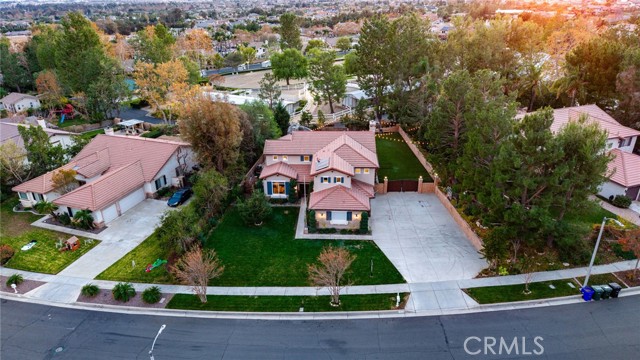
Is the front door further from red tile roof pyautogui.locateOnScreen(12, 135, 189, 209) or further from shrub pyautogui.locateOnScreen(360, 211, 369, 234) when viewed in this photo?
red tile roof pyautogui.locateOnScreen(12, 135, 189, 209)

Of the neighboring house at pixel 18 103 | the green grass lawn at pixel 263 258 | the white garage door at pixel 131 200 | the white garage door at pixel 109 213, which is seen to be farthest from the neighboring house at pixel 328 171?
the neighboring house at pixel 18 103

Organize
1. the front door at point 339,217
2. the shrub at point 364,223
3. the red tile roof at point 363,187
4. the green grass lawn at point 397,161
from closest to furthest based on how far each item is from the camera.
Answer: the shrub at point 364,223 → the front door at point 339,217 → the red tile roof at point 363,187 → the green grass lawn at point 397,161

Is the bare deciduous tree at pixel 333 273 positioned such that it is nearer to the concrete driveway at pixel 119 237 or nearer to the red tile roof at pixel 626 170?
the concrete driveway at pixel 119 237

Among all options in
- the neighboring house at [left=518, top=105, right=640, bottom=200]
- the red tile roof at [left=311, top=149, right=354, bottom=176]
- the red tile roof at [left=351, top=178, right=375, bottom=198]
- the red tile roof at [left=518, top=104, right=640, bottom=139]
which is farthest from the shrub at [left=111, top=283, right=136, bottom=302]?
the red tile roof at [left=518, top=104, right=640, bottom=139]

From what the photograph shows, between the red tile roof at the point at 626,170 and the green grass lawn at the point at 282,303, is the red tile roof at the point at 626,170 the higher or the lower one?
the higher one

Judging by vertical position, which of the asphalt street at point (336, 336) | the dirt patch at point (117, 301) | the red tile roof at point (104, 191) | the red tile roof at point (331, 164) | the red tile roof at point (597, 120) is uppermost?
the red tile roof at point (597, 120)

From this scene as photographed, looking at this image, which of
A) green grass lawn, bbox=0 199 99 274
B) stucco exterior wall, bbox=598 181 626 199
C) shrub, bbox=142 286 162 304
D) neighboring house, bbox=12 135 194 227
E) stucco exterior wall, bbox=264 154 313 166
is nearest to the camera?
shrub, bbox=142 286 162 304
